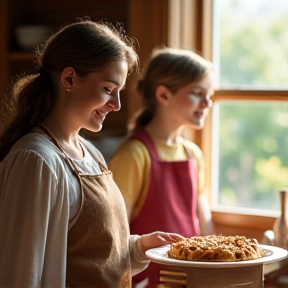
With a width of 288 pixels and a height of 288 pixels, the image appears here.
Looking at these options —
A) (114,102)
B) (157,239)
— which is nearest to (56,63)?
(114,102)

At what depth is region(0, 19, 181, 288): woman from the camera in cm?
153

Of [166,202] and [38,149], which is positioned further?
[166,202]

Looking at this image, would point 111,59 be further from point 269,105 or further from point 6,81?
point 6,81

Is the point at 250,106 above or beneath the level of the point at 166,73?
beneath

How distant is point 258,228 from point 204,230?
0.67 feet

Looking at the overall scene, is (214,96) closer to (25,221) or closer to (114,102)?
(114,102)

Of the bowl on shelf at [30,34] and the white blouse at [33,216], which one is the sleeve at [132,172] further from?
the bowl on shelf at [30,34]

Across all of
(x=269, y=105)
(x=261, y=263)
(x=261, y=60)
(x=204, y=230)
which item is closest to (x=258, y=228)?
(x=204, y=230)

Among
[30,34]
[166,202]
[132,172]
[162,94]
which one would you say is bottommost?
[166,202]

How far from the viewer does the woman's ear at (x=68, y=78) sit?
1659 mm

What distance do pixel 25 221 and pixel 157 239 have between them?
41 centimetres

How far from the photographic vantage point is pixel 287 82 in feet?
8.78

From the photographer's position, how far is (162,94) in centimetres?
256

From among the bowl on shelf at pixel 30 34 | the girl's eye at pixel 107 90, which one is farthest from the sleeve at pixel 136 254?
the bowl on shelf at pixel 30 34
